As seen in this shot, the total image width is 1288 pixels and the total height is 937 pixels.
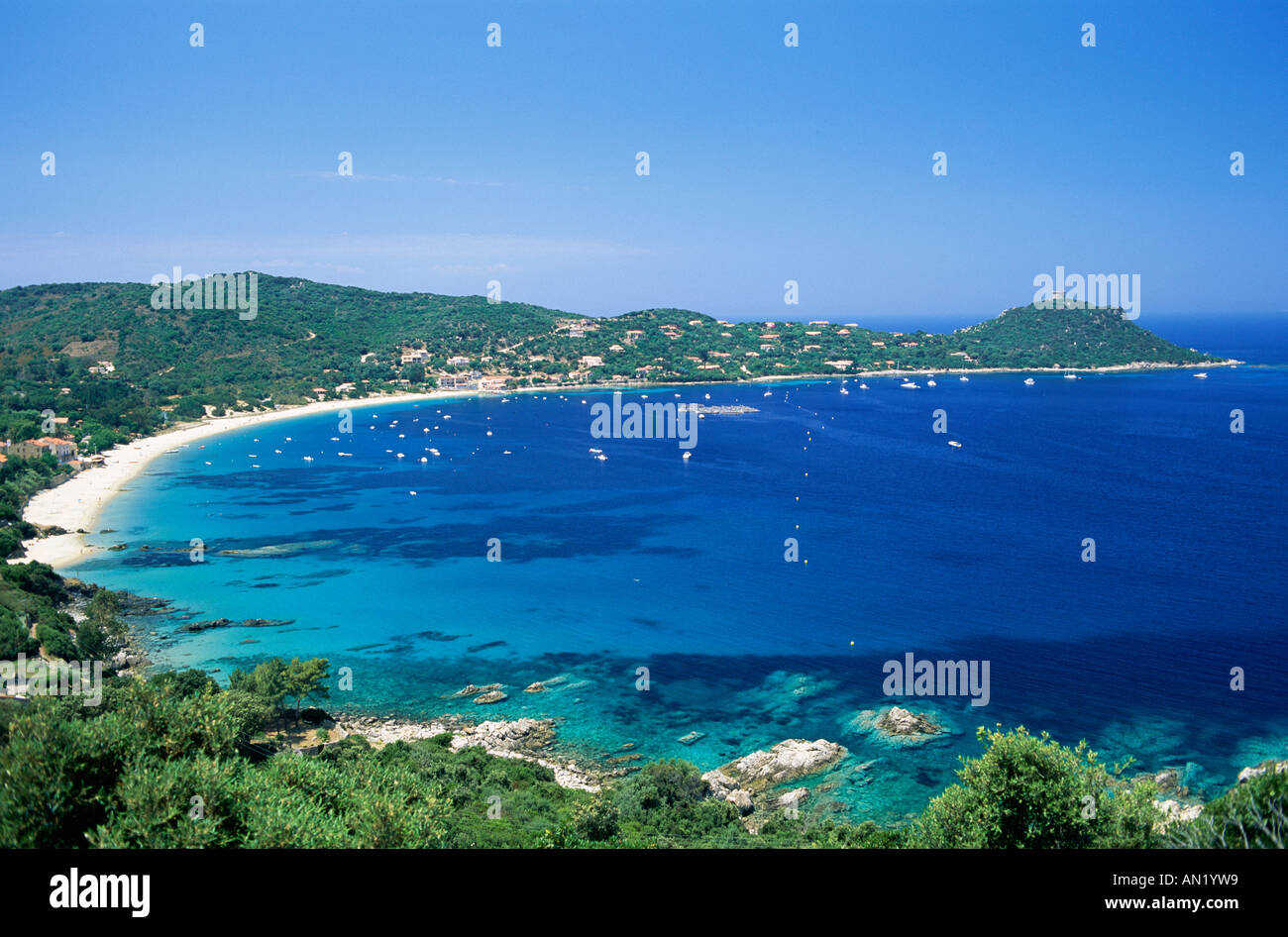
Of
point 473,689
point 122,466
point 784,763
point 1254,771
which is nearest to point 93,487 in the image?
point 122,466

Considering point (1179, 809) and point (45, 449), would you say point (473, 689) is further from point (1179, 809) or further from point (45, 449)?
point (45, 449)

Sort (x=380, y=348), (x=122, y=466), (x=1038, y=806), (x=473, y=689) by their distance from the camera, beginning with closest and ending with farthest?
1. (x=1038, y=806)
2. (x=473, y=689)
3. (x=122, y=466)
4. (x=380, y=348)

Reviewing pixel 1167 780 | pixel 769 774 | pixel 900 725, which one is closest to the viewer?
pixel 1167 780

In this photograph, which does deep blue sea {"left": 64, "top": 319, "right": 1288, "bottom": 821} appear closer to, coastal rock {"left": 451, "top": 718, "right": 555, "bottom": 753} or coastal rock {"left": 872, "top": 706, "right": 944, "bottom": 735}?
coastal rock {"left": 872, "top": 706, "right": 944, "bottom": 735}

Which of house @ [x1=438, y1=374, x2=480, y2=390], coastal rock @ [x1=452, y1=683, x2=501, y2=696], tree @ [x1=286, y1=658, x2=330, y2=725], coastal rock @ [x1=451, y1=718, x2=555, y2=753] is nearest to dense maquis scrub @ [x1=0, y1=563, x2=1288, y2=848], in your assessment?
coastal rock @ [x1=451, y1=718, x2=555, y2=753]

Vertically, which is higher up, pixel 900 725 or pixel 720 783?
pixel 900 725
